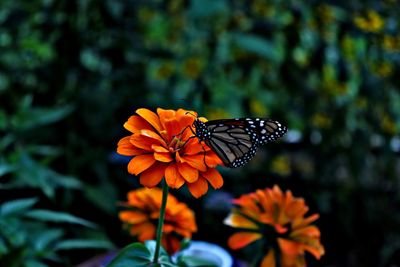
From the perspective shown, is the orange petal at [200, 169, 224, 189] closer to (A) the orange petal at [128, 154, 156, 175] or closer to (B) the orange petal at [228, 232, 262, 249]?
(A) the orange petal at [128, 154, 156, 175]

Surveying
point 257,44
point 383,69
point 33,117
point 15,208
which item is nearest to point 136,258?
point 15,208

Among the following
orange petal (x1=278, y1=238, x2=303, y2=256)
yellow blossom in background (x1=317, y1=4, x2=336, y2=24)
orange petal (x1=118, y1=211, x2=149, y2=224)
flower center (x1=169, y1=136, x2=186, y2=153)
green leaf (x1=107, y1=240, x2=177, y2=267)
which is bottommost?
green leaf (x1=107, y1=240, x2=177, y2=267)

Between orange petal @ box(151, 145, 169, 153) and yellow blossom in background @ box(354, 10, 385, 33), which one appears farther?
yellow blossom in background @ box(354, 10, 385, 33)

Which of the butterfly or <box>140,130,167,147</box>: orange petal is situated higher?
the butterfly

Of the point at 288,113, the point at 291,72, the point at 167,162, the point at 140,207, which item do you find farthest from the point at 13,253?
the point at 288,113

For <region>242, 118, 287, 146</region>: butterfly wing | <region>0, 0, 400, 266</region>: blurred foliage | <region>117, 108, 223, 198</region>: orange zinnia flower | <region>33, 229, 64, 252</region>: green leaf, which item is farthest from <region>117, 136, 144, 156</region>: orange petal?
<region>0, 0, 400, 266</region>: blurred foliage

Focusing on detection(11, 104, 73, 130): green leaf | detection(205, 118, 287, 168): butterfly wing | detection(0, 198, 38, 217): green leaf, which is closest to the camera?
detection(205, 118, 287, 168): butterfly wing

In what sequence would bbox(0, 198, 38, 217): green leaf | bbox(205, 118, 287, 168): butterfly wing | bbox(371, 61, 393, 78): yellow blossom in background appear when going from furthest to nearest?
bbox(371, 61, 393, 78): yellow blossom in background → bbox(0, 198, 38, 217): green leaf → bbox(205, 118, 287, 168): butterfly wing

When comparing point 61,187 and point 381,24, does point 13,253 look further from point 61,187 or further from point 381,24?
point 381,24
